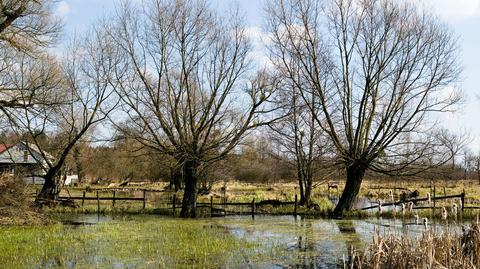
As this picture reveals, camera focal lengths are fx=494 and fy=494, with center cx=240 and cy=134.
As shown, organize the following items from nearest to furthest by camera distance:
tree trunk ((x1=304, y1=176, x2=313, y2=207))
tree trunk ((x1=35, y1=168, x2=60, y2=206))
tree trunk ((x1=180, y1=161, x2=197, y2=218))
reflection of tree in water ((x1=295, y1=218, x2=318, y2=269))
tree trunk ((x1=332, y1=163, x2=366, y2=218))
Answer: reflection of tree in water ((x1=295, y1=218, x2=318, y2=269)), tree trunk ((x1=332, y1=163, x2=366, y2=218)), tree trunk ((x1=180, y1=161, x2=197, y2=218)), tree trunk ((x1=35, y1=168, x2=60, y2=206)), tree trunk ((x1=304, y1=176, x2=313, y2=207))

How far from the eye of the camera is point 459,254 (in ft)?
23.5

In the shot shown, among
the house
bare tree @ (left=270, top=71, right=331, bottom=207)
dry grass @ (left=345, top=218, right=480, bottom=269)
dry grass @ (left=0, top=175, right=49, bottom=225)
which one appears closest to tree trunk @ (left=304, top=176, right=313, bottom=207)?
bare tree @ (left=270, top=71, right=331, bottom=207)

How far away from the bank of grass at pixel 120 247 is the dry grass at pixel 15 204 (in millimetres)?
592

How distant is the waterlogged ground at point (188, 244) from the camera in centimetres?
1162

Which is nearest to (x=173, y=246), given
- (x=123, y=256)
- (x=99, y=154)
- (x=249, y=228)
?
(x=123, y=256)

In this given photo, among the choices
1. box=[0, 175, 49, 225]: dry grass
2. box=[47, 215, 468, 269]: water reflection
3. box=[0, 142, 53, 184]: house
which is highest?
box=[0, 142, 53, 184]: house

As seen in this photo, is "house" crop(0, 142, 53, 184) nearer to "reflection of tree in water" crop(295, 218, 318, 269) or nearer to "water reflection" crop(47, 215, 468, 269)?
"water reflection" crop(47, 215, 468, 269)

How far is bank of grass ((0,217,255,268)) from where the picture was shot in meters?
11.6

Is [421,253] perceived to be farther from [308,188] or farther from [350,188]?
[308,188]

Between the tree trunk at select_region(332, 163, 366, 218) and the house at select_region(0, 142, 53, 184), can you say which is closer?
the tree trunk at select_region(332, 163, 366, 218)

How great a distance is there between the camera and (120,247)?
1399 centimetres

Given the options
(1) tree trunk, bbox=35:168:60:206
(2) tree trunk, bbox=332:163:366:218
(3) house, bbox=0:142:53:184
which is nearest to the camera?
(2) tree trunk, bbox=332:163:366:218

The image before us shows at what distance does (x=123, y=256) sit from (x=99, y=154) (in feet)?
155

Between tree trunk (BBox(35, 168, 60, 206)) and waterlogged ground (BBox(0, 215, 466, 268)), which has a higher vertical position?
tree trunk (BBox(35, 168, 60, 206))
